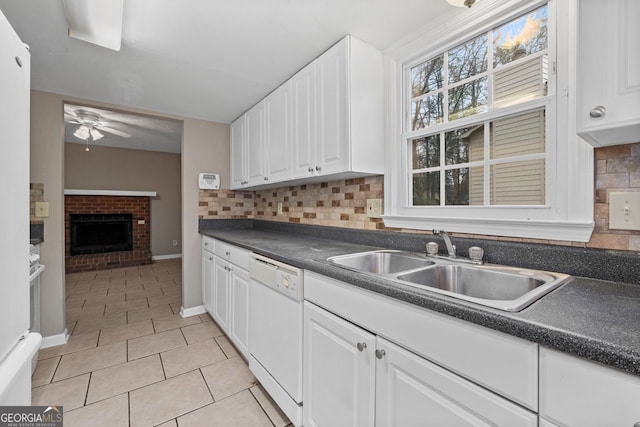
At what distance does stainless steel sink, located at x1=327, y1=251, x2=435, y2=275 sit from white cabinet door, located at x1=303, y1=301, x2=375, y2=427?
361mm

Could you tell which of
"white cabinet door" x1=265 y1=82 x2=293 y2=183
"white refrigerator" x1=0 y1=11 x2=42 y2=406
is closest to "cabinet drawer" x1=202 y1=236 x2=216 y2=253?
"white cabinet door" x1=265 y1=82 x2=293 y2=183

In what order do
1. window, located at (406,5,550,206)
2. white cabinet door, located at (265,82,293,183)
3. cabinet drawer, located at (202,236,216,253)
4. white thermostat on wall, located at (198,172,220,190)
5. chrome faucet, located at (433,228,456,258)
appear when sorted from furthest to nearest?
1. white thermostat on wall, located at (198,172,220,190)
2. cabinet drawer, located at (202,236,216,253)
3. white cabinet door, located at (265,82,293,183)
4. chrome faucet, located at (433,228,456,258)
5. window, located at (406,5,550,206)

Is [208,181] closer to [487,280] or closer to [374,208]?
[374,208]

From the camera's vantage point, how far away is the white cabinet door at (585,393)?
0.54 m

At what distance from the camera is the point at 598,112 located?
82 cm

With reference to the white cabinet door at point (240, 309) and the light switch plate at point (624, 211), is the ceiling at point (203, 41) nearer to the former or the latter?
the light switch plate at point (624, 211)

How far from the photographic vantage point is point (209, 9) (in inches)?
56.2

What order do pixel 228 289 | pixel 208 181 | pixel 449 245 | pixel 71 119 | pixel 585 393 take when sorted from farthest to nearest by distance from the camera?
pixel 71 119 → pixel 208 181 → pixel 228 289 → pixel 449 245 → pixel 585 393

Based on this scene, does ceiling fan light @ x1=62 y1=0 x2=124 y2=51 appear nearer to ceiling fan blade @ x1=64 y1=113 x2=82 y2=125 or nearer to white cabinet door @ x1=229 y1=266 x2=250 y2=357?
white cabinet door @ x1=229 y1=266 x2=250 y2=357

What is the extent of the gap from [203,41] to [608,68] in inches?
73.1

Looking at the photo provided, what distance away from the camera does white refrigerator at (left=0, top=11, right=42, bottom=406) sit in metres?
0.70

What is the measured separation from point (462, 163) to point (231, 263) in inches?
68.7

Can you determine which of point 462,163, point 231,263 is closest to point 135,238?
point 231,263

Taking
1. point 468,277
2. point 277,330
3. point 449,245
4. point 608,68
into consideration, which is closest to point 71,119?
point 277,330
